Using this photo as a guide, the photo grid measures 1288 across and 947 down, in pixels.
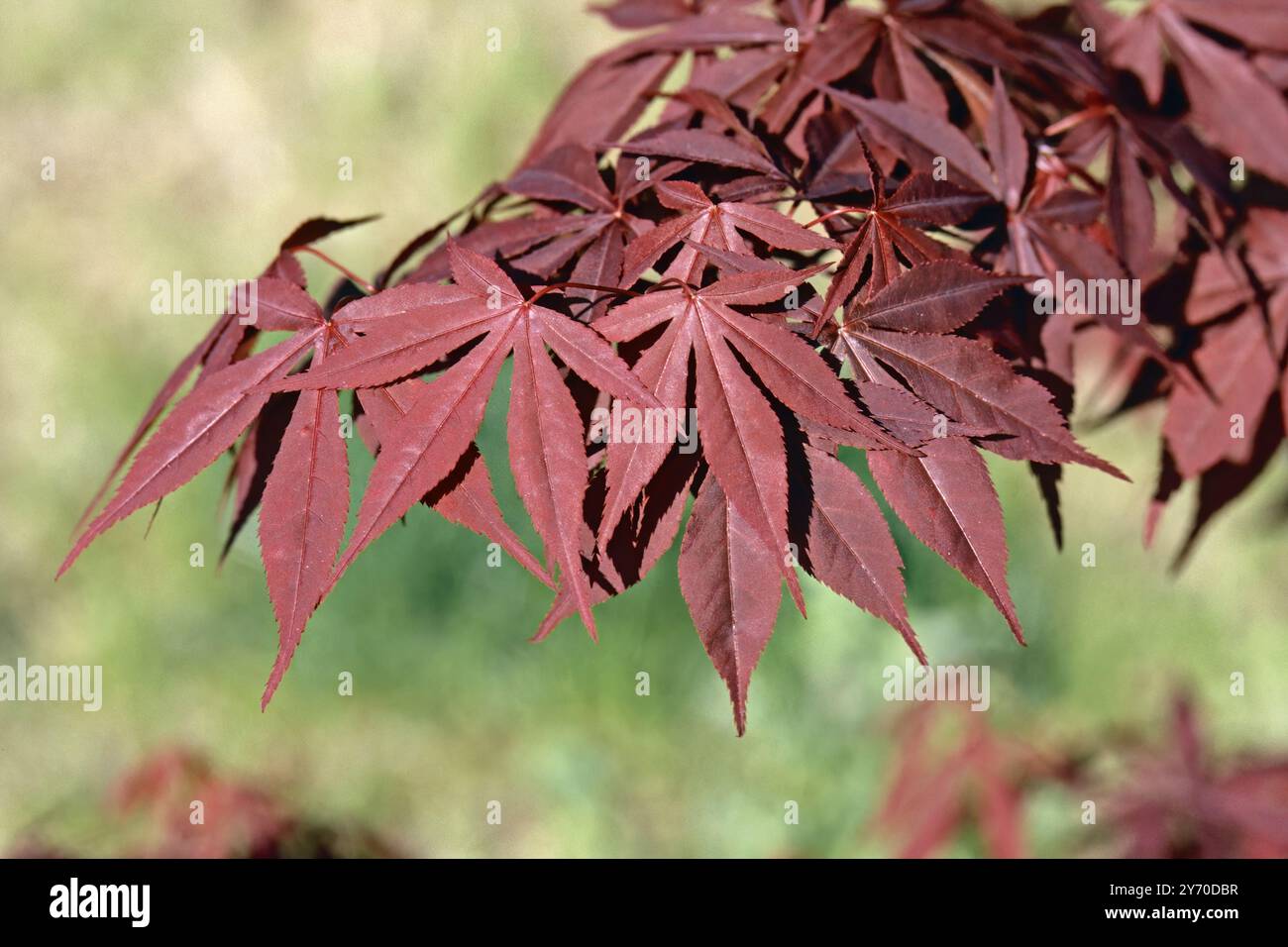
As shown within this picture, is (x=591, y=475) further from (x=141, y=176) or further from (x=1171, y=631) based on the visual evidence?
(x=141, y=176)

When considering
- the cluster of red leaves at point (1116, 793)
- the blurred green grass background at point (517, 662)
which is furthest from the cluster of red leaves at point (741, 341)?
the blurred green grass background at point (517, 662)

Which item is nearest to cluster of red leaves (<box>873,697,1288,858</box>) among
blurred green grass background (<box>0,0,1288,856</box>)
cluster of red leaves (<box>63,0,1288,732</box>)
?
blurred green grass background (<box>0,0,1288,856</box>)

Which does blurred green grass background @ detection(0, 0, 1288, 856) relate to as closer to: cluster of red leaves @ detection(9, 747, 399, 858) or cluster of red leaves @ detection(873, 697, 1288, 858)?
cluster of red leaves @ detection(873, 697, 1288, 858)

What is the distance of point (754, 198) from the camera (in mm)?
969

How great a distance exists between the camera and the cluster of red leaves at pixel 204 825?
1832 millimetres

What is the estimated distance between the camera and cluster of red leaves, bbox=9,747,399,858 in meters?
1.83

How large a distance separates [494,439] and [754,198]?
2.41m

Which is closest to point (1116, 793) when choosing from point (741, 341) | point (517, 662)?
point (741, 341)

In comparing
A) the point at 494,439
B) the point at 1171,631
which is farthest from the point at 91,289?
the point at 1171,631

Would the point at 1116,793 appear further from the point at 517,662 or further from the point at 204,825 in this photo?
the point at 517,662

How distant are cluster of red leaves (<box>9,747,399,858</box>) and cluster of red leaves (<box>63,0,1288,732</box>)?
0.91 m

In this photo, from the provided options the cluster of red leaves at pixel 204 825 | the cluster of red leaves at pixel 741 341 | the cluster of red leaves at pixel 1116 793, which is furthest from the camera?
the cluster of red leaves at pixel 204 825

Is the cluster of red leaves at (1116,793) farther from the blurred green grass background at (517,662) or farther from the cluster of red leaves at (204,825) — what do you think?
the cluster of red leaves at (204,825)

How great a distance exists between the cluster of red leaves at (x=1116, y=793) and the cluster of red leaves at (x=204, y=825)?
941 mm
